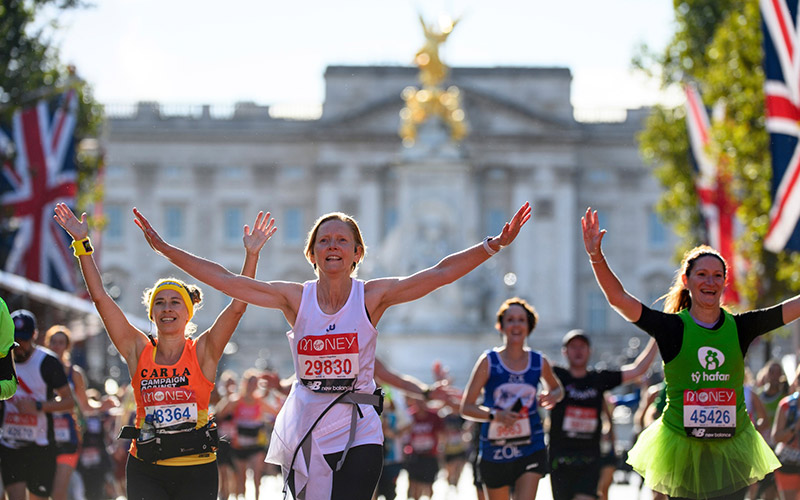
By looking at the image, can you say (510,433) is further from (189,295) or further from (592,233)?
(592,233)

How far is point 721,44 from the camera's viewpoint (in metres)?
28.5

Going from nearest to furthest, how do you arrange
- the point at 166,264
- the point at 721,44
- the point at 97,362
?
the point at 721,44 < the point at 97,362 < the point at 166,264

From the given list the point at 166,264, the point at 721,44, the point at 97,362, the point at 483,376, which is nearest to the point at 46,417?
the point at 483,376

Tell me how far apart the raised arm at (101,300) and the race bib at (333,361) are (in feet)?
3.76

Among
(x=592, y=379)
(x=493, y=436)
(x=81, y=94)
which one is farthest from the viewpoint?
(x=81, y=94)

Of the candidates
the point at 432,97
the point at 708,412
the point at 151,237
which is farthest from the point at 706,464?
the point at 432,97

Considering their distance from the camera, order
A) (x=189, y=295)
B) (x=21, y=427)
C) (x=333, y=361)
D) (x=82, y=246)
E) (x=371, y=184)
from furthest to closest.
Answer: (x=371, y=184)
(x=21, y=427)
(x=189, y=295)
(x=82, y=246)
(x=333, y=361)

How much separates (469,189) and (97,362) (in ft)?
149

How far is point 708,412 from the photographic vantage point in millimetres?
7570

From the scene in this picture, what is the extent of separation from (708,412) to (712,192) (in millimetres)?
22377

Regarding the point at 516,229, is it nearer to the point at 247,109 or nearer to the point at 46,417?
the point at 46,417

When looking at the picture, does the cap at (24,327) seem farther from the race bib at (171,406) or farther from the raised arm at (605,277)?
the raised arm at (605,277)

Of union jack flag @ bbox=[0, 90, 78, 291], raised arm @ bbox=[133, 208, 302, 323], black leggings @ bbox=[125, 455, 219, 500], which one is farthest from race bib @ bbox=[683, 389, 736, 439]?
union jack flag @ bbox=[0, 90, 78, 291]

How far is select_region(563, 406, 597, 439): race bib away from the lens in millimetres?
11352
